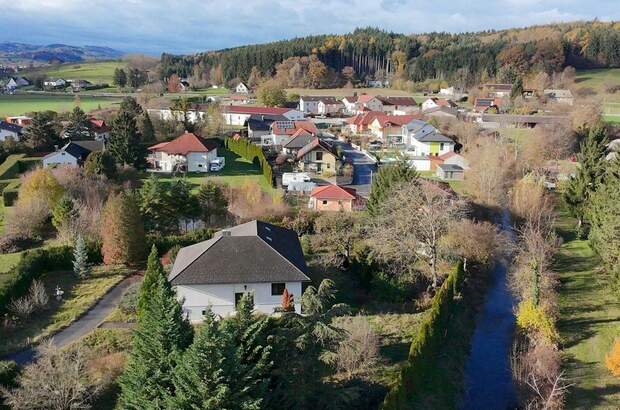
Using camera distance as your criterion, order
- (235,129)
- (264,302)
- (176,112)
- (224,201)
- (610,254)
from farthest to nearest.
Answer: (235,129), (176,112), (224,201), (610,254), (264,302)

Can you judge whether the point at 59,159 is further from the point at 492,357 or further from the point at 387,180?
the point at 492,357

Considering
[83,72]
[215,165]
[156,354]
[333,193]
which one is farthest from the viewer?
[83,72]

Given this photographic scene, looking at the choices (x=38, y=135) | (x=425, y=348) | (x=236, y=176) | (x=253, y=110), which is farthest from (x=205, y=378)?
(x=253, y=110)

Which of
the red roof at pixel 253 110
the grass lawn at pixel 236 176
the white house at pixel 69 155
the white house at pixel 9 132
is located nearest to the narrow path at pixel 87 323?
the grass lawn at pixel 236 176

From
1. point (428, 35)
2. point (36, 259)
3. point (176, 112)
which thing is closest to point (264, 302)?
point (36, 259)

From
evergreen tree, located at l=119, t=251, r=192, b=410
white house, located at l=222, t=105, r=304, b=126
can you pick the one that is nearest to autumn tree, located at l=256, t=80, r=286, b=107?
white house, located at l=222, t=105, r=304, b=126

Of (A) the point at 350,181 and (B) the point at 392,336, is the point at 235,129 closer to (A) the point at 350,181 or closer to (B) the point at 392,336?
(A) the point at 350,181
